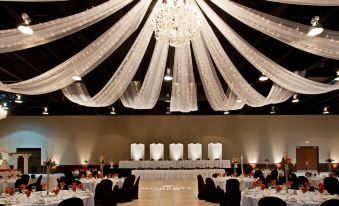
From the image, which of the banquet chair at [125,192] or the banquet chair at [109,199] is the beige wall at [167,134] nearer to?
the banquet chair at [125,192]

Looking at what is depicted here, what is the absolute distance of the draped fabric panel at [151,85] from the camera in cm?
569

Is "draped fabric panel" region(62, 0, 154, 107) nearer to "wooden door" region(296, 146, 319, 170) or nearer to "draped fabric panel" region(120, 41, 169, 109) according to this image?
"draped fabric panel" region(120, 41, 169, 109)

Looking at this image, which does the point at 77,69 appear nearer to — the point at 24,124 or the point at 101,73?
the point at 101,73

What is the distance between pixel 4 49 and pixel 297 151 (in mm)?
19378

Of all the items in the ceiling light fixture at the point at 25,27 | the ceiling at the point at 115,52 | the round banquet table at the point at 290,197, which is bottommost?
the round banquet table at the point at 290,197

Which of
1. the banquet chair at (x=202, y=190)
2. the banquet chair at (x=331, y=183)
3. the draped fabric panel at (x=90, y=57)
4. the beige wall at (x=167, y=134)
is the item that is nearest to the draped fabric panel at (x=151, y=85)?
the draped fabric panel at (x=90, y=57)

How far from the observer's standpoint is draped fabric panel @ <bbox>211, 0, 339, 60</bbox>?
4.31 m

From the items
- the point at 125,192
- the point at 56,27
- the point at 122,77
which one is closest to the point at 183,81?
the point at 122,77

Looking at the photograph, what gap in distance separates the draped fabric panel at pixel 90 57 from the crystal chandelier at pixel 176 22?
40 cm

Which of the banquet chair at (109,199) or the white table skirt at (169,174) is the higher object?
the banquet chair at (109,199)

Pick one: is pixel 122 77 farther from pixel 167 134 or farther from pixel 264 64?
pixel 167 134

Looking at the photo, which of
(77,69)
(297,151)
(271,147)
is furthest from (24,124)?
(77,69)

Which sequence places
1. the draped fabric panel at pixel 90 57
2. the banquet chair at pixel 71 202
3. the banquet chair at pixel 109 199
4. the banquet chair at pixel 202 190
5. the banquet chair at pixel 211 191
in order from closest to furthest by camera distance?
the draped fabric panel at pixel 90 57 < the banquet chair at pixel 71 202 < the banquet chair at pixel 109 199 < the banquet chair at pixel 211 191 < the banquet chair at pixel 202 190

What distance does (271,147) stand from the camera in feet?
69.1
